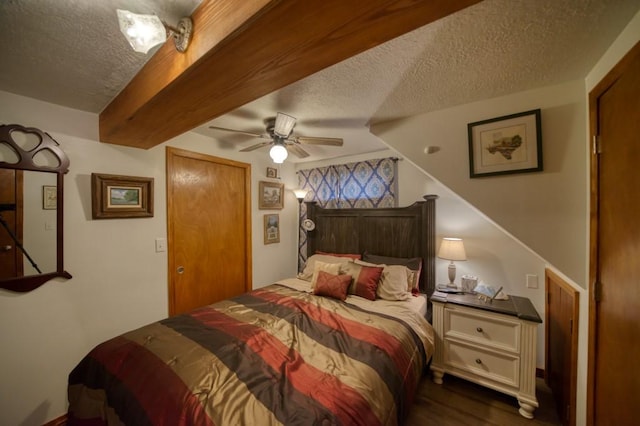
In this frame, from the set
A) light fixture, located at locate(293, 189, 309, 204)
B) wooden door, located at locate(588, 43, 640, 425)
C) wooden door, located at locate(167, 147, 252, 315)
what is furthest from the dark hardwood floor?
light fixture, located at locate(293, 189, 309, 204)

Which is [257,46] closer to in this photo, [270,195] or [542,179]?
[542,179]

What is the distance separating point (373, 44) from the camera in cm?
76

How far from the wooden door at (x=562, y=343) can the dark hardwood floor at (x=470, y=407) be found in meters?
0.09

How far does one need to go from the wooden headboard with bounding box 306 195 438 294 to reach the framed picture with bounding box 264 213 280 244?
17.9 inches

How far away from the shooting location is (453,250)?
207 cm

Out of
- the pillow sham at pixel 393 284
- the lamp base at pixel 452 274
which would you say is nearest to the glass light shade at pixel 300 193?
the pillow sham at pixel 393 284

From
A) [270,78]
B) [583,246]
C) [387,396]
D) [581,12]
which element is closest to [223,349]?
[387,396]

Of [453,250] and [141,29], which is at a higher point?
[141,29]

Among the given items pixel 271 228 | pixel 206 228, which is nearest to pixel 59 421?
pixel 206 228

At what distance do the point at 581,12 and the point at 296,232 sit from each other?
3218 millimetres

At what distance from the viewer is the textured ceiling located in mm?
839

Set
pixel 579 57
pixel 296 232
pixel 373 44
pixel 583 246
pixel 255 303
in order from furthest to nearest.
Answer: pixel 296 232 → pixel 255 303 → pixel 583 246 → pixel 579 57 → pixel 373 44

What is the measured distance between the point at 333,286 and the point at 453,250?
1.16 meters

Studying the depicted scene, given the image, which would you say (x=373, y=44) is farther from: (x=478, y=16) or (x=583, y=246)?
(x=583, y=246)
